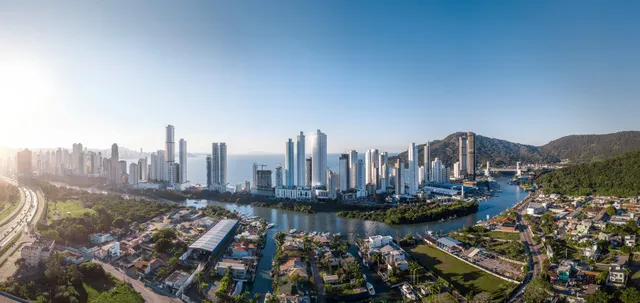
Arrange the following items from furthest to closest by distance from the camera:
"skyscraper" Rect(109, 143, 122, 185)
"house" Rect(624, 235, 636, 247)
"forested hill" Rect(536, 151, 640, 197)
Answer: "skyscraper" Rect(109, 143, 122, 185), "forested hill" Rect(536, 151, 640, 197), "house" Rect(624, 235, 636, 247)

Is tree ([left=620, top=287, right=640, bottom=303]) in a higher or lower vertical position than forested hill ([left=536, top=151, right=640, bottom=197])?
lower

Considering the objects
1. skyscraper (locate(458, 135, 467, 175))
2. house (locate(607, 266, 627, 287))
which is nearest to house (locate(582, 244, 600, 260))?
house (locate(607, 266, 627, 287))

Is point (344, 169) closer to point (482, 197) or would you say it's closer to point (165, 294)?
point (482, 197)

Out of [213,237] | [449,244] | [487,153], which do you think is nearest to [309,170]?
[213,237]

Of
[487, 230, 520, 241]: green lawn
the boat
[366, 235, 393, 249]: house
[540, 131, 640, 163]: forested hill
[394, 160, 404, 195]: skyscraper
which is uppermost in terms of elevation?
[540, 131, 640, 163]: forested hill

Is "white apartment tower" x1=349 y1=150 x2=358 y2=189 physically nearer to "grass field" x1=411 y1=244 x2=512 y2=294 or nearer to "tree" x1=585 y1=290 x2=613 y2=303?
"grass field" x1=411 y1=244 x2=512 y2=294
